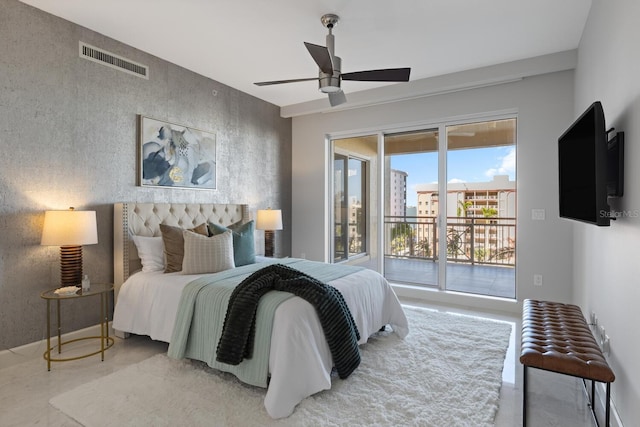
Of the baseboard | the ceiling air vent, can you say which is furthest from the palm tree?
the baseboard

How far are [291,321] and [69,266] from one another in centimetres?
197

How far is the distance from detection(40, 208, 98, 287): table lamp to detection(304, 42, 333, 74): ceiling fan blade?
7.20 feet

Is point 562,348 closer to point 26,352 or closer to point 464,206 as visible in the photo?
point 464,206

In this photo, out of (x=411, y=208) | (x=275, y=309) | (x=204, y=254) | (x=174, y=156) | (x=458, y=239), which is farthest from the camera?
(x=411, y=208)

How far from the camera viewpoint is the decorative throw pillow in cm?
327

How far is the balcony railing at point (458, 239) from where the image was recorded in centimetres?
460

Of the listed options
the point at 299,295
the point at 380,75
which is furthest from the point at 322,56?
the point at 299,295

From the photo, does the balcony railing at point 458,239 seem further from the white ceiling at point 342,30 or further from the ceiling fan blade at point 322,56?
the ceiling fan blade at point 322,56

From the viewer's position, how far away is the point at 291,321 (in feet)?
7.34

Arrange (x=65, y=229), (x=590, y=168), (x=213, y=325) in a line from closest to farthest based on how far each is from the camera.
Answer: (x=590, y=168) < (x=213, y=325) < (x=65, y=229)

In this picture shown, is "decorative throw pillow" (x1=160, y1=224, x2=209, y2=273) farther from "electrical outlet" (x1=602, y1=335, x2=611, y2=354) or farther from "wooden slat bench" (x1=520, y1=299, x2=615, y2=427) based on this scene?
"electrical outlet" (x1=602, y1=335, x2=611, y2=354)

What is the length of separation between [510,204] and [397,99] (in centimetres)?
200

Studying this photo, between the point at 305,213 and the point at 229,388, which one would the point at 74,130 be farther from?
the point at 305,213

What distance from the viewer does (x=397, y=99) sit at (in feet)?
15.7
